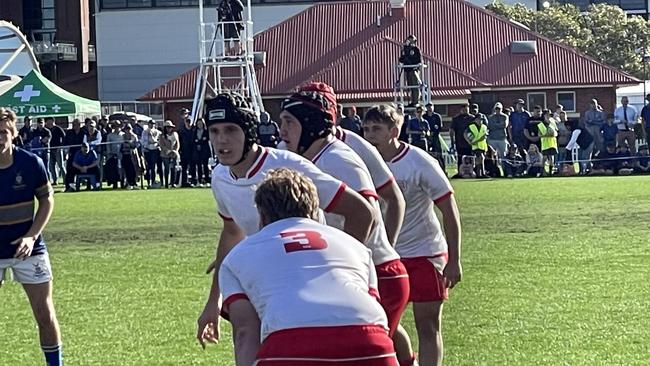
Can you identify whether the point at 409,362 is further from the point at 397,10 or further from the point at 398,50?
the point at 397,10

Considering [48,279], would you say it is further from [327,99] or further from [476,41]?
[476,41]

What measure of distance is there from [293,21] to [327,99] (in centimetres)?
5313

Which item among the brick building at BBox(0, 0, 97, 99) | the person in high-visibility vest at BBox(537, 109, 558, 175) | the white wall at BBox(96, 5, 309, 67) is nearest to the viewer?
the person in high-visibility vest at BBox(537, 109, 558, 175)

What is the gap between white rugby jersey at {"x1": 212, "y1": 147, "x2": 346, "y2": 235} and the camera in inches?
235

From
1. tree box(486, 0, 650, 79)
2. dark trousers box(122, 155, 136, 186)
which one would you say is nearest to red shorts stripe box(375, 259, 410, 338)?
dark trousers box(122, 155, 136, 186)

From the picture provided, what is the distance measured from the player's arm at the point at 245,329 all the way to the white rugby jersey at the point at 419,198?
339 cm

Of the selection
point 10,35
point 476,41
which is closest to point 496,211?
point 10,35

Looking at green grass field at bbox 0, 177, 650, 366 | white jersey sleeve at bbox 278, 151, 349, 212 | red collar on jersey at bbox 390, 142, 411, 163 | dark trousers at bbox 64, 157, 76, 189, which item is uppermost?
red collar on jersey at bbox 390, 142, 411, 163

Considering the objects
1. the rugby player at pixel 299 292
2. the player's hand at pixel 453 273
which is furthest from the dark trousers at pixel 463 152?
the rugby player at pixel 299 292

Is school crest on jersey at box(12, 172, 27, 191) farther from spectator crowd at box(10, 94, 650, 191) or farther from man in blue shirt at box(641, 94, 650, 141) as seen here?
man in blue shirt at box(641, 94, 650, 141)

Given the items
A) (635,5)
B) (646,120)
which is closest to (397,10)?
(646,120)

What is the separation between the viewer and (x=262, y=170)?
20.1 ft

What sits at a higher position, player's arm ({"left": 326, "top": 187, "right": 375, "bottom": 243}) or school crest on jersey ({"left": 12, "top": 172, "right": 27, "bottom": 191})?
school crest on jersey ({"left": 12, "top": 172, "right": 27, "bottom": 191})

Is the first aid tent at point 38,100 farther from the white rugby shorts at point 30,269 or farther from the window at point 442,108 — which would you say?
the white rugby shorts at point 30,269
